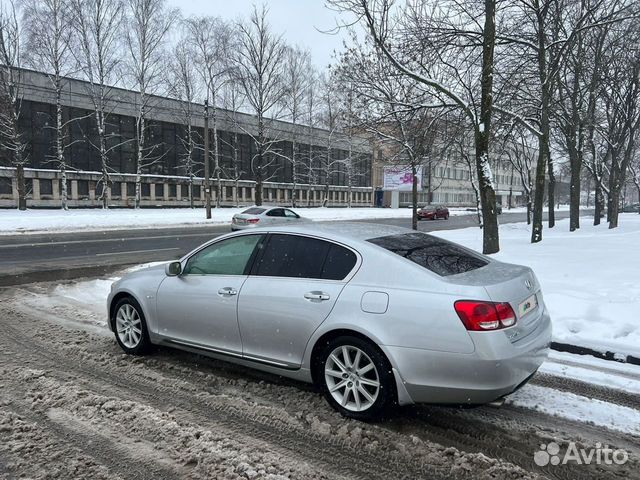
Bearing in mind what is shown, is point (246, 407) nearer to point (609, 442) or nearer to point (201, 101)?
point (609, 442)

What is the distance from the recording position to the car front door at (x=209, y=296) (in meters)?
4.37

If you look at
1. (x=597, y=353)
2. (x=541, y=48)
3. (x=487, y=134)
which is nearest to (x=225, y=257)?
(x=597, y=353)

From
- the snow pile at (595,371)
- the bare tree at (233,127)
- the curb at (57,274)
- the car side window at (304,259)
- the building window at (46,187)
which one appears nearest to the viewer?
the car side window at (304,259)

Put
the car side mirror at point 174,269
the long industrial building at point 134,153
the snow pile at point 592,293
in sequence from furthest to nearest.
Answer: the long industrial building at point 134,153, the snow pile at point 592,293, the car side mirror at point 174,269

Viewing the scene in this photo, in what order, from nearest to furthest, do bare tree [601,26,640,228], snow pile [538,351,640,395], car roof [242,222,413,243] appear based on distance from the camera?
car roof [242,222,413,243] → snow pile [538,351,640,395] → bare tree [601,26,640,228]

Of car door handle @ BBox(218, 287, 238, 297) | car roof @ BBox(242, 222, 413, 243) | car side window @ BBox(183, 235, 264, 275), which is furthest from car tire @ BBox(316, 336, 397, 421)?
car side window @ BBox(183, 235, 264, 275)

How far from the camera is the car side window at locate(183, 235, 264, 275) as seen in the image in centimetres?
453

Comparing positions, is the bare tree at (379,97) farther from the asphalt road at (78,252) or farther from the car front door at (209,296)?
the car front door at (209,296)

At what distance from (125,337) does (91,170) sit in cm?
3696

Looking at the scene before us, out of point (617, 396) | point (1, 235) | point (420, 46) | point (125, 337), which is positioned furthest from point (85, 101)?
point (617, 396)

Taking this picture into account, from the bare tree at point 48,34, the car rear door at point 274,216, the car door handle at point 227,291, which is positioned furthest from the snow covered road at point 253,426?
the bare tree at point 48,34

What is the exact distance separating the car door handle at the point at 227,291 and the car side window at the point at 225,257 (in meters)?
0.18

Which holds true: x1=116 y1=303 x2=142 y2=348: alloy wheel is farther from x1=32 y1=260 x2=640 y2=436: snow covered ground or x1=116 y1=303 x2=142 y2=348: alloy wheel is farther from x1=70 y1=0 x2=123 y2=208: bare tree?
x1=70 y1=0 x2=123 y2=208: bare tree

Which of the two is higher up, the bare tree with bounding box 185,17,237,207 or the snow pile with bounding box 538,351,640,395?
the bare tree with bounding box 185,17,237,207
